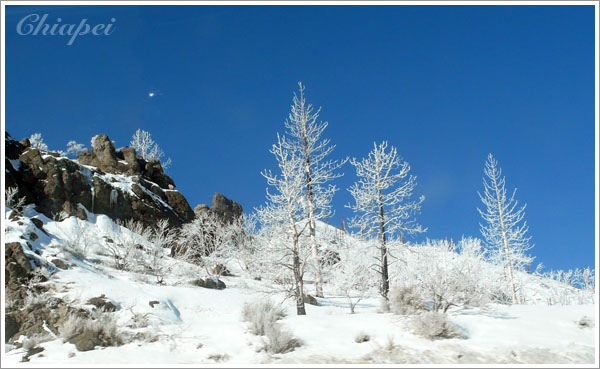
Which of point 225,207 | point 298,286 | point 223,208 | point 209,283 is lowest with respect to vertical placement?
point 298,286

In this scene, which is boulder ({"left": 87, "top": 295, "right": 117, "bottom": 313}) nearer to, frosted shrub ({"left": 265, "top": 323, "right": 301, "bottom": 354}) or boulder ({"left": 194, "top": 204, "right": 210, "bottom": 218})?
frosted shrub ({"left": 265, "top": 323, "right": 301, "bottom": 354})

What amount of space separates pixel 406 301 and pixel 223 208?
42600mm

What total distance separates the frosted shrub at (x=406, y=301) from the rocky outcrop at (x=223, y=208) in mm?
37536

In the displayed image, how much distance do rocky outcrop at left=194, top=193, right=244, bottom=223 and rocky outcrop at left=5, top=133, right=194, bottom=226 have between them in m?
6.64

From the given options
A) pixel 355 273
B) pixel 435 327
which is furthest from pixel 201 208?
pixel 435 327

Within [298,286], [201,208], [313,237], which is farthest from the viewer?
[201,208]

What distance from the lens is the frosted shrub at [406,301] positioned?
1212cm

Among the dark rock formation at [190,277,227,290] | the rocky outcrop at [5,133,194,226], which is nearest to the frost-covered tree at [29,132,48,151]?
the rocky outcrop at [5,133,194,226]

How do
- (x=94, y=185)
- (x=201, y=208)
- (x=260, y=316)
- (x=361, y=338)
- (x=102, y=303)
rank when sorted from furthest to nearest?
(x=201, y=208) → (x=94, y=185) → (x=102, y=303) → (x=260, y=316) → (x=361, y=338)

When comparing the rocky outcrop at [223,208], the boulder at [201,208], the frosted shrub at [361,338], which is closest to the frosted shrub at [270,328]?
the frosted shrub at [361,338]

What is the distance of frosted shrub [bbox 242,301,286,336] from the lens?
10641 mm

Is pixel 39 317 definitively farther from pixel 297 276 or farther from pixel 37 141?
pixel 37 141

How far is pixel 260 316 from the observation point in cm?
1101

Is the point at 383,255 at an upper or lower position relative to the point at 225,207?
lower
